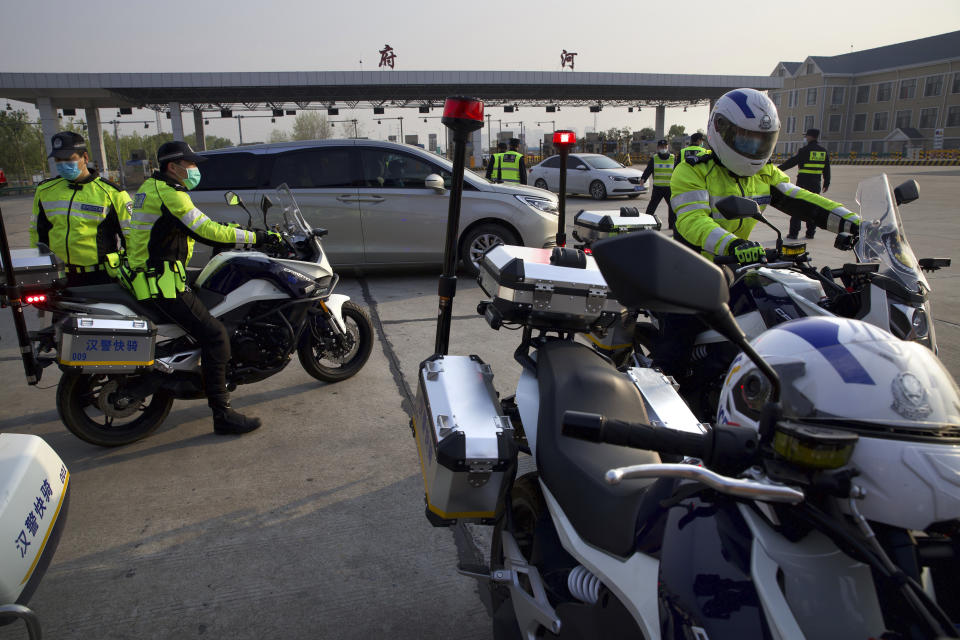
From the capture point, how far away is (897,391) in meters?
1.11

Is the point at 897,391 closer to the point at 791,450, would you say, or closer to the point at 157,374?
the point at 791,450

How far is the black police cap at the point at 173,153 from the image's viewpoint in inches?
156

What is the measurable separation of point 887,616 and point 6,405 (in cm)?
548

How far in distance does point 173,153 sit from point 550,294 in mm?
2820

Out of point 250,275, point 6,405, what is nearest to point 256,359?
point 250,275

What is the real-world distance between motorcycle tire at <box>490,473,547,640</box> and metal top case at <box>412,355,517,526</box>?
0.10 m

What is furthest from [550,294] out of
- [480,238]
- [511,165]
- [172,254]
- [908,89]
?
[908,89]

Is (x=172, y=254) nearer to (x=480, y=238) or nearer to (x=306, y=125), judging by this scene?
(x=480, y=238)

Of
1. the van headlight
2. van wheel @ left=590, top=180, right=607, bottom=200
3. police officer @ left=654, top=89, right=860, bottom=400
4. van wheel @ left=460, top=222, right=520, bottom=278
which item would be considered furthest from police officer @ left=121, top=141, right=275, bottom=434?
van wheel @ left=590, top=180, right=607, bottom=200

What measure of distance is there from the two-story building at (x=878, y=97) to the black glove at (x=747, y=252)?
66945 millimetres

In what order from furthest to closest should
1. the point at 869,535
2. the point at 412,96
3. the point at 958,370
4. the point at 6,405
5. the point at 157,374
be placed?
the point at 412,96 → the point at 958,370 → the point at 6,405 → the point at 157,374 → the point at 869,535

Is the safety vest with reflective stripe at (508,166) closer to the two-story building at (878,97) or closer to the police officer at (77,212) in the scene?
the police officer at (77,212)

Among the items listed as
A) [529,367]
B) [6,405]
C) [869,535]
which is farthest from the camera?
[6,405]

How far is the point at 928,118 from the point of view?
6469 cm
